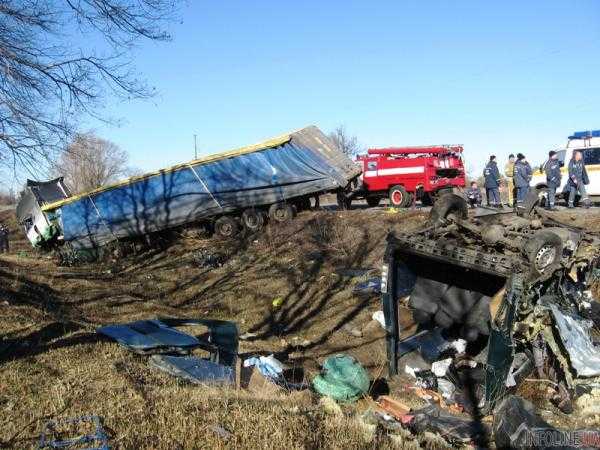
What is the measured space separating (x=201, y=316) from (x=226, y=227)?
723 cm

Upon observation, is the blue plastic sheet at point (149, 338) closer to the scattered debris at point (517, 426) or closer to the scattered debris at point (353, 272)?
the scattered debris at point (517, 426)

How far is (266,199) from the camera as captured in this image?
16641 mm

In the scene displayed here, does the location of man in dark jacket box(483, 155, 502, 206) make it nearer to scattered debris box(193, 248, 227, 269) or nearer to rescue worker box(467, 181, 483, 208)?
rescue worker box(467, 181, 483, 208)

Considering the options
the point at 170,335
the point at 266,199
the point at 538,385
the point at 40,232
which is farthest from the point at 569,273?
the point at 40,232

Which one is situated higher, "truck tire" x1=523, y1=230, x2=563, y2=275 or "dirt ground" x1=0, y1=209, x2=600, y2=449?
"truck tire" x1=523, y1=230, x2=563, y2=275

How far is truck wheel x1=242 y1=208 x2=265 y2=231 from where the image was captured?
16672 mm

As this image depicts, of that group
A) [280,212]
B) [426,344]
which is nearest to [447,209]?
[426,344]

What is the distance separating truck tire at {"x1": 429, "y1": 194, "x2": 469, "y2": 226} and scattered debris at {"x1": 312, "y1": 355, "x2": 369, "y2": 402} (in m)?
2.03

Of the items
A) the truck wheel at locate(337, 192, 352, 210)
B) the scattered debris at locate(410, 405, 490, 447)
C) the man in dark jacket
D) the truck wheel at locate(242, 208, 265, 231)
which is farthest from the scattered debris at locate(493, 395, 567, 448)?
the truck wheel at locate(337, 192, 352, 210)

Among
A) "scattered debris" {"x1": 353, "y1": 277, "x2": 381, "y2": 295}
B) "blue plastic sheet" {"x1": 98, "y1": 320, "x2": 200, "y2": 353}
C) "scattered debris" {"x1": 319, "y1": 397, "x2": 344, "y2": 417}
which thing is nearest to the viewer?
"scattered debris" {"x1": 319, "y1": 397, "x2": 344, "y2": 417}

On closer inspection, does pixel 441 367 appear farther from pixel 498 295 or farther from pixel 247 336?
pixel 247 336

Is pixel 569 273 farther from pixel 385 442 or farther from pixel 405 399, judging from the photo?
pixel 385 442

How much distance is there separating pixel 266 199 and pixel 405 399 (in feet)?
37.9

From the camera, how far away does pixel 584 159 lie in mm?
14039
